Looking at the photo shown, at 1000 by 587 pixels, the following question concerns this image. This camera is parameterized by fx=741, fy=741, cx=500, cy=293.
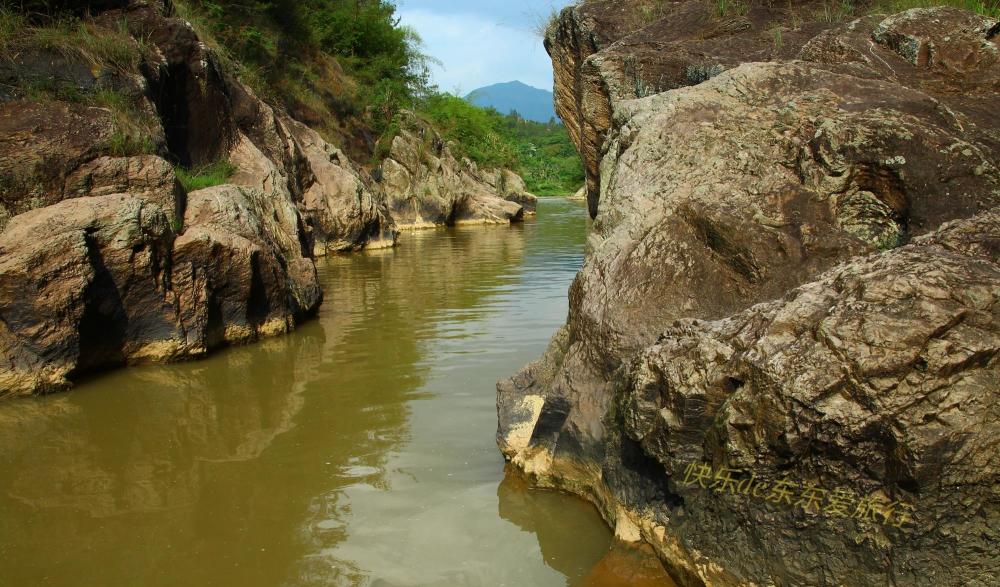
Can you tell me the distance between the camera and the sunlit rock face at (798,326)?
228cm

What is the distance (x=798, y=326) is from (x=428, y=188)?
2299cm

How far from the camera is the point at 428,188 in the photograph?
25016mm

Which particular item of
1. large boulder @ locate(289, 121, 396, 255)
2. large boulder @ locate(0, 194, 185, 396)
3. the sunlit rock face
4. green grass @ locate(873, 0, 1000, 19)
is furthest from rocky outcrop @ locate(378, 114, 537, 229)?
the sunlit rock face

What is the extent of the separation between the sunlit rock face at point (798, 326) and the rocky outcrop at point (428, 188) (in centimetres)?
1893

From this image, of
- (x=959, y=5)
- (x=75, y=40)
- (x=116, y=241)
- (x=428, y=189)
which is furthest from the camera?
(x=428, y=189)

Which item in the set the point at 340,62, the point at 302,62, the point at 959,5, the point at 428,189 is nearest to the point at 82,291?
the point at 959,5

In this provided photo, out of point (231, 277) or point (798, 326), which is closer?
point (798, 326)

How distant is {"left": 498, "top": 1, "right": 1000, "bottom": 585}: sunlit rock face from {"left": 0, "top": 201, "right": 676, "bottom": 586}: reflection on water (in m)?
0.46

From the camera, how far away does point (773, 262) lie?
353cm

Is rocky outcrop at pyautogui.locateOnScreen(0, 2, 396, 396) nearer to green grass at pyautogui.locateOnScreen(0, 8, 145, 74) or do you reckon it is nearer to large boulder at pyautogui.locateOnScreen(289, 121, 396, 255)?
green grass at pyautogui.locateOnScreen(0, 8, 145, 74)

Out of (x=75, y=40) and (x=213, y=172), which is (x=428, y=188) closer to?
(x=213, y=172)

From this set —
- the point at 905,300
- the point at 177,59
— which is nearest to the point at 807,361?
the point at 905,300

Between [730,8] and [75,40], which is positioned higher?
[75,40]

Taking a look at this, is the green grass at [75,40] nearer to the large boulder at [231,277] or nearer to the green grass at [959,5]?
the large boulder at [231,277]
